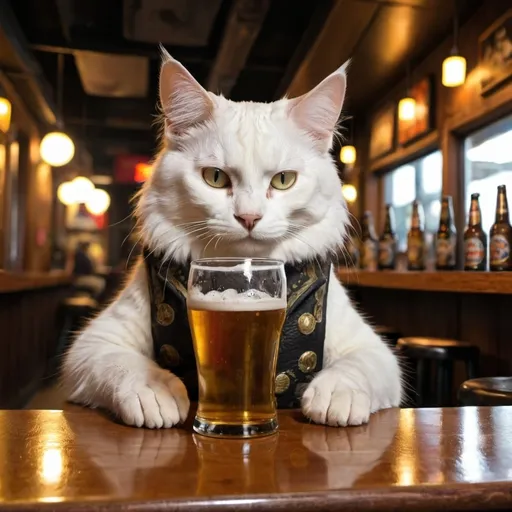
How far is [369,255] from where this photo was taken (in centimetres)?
478

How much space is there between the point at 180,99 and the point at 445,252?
2.75 meters

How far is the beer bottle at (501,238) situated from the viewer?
2773 mm

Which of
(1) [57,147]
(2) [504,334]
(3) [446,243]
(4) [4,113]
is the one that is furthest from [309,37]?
(1) [57,147]

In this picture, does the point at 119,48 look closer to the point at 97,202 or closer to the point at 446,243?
the point at 446,243

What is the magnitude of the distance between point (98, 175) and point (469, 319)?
11.4 meters

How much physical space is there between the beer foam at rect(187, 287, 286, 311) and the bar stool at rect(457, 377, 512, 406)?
0.95 m

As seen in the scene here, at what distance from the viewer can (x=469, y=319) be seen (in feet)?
10.7

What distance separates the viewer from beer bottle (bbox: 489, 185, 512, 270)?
2773 mm

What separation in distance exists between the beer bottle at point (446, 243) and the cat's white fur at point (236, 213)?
2.42 m

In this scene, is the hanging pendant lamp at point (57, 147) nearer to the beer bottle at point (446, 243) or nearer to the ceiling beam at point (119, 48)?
the ceiling beam at point (119, 48)

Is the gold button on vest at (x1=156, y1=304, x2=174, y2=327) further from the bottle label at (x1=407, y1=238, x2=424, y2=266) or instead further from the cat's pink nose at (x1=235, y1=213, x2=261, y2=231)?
the bottle label at (x1=407, y1=238, x2=424, y2=266)

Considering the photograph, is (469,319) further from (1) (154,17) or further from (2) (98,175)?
(2) (98,175)

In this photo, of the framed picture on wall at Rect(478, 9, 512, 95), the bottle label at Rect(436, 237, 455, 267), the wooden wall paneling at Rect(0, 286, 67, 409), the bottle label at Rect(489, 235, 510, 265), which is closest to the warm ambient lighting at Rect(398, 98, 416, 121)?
the framed picture on wall at Rect(478, 9, 512, 95)

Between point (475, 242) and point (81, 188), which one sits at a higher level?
point (81, 188)
